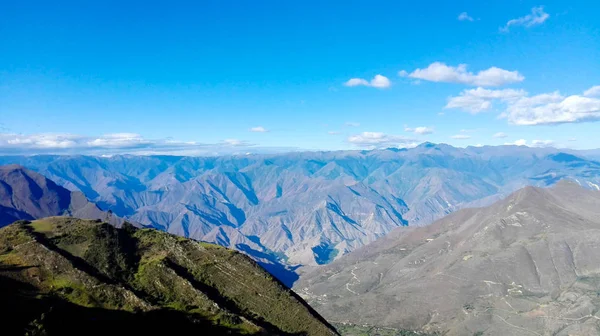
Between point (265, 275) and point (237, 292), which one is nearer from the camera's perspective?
point (237, 292)

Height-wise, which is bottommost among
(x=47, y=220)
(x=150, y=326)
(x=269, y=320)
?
(x=269, y=320)

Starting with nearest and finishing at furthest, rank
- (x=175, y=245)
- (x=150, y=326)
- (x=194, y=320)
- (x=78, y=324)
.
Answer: (x=78, y=324), (x=150, y=326), (x=194, y=320), (x=175, y=245)

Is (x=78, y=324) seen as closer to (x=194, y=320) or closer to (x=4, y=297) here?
(x=4, y=297)

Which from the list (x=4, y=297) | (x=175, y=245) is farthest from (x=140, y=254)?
(x=4, y=297)

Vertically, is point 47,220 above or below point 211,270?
above

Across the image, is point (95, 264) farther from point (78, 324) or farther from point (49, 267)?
point (78, 324)

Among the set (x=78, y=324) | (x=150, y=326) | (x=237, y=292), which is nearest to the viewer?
(x=78, y=324)
